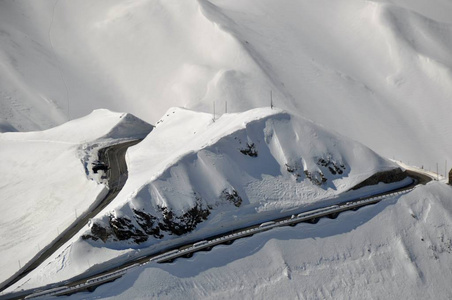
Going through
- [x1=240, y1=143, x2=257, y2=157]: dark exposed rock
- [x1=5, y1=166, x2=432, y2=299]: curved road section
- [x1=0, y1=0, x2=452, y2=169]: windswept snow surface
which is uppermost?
[x1=0, y1=0, x2=452, y2=169]: windswept snow surface

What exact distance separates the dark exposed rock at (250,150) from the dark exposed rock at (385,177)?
927cm

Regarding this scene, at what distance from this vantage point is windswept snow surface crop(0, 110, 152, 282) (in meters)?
48.3

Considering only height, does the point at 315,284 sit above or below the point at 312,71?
below

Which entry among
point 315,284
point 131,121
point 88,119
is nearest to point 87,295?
point 315,284

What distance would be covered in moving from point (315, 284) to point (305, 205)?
721cm

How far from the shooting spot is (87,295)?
3894 centimetres

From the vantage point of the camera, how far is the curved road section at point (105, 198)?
42.8m

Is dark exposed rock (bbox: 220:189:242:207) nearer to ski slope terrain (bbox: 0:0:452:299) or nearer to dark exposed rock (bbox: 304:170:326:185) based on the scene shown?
ski slope terrain (bbox: 0:0:452:299)

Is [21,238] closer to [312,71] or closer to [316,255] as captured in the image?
[316,255]

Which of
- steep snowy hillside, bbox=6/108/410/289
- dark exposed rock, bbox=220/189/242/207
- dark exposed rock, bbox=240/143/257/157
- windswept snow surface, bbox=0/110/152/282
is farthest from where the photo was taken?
dark exposed rock, bbox=240/143/257/157

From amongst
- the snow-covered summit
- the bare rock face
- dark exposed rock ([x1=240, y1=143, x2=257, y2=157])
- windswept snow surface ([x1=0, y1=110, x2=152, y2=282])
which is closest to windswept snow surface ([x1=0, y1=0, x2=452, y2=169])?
windswept snow surface ([x1=0, y1=110, x2=152, y2=282])

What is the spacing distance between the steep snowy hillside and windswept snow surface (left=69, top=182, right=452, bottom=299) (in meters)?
2.40

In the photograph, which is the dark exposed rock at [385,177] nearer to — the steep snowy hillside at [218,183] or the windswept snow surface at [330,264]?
the steep snowy hillside at [218,183]

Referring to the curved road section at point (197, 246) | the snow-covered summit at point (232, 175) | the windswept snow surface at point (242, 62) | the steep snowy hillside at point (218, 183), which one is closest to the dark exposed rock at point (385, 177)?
the steep snowy hillside at point (218, 183)
